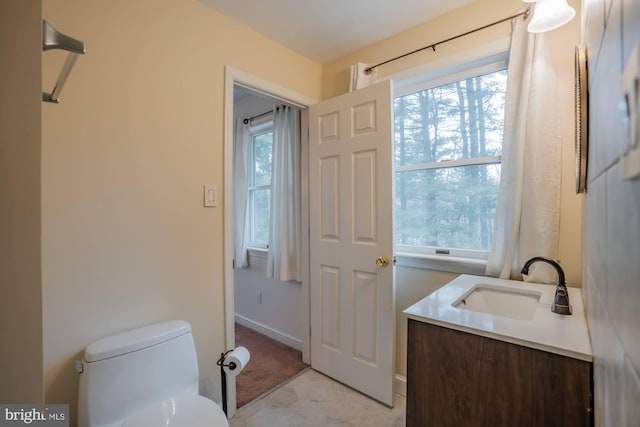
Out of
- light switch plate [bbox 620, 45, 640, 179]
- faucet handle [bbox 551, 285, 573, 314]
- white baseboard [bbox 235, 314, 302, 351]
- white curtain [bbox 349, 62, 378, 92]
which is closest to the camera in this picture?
light switch plate [bbox 620, 45, 640, 179]

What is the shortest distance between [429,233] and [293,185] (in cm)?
124

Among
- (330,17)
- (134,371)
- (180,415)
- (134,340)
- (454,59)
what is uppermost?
(330,17)

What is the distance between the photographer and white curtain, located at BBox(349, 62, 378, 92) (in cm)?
212

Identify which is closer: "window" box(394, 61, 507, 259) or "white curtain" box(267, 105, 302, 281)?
"window" box(394, 61, 507, 259)

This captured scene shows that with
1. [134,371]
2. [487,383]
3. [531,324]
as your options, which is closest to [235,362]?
[134,371]

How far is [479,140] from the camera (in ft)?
5.99

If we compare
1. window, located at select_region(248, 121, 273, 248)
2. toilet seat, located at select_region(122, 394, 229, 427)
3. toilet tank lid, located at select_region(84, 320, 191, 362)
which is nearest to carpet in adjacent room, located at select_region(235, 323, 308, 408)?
toilet seat, located at select_region(122, 394, 229, 427)

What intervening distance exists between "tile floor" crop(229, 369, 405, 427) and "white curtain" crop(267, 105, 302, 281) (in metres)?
→ 0.90

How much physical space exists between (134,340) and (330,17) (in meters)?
2.08

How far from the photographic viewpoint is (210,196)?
1712 mm

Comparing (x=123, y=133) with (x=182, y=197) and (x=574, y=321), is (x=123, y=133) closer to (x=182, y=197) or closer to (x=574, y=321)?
(x=182, y=197)

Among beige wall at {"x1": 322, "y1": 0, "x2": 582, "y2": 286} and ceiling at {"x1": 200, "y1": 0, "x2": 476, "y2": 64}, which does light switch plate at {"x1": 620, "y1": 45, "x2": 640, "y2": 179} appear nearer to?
beige wall at {"x1": 322, "y1": 0, "x2": 582, "y2": 286}

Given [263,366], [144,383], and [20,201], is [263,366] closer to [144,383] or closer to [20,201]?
[144,383]

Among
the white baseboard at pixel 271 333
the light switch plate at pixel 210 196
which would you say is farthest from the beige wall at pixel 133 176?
the white baseboard at pixel 271 333
